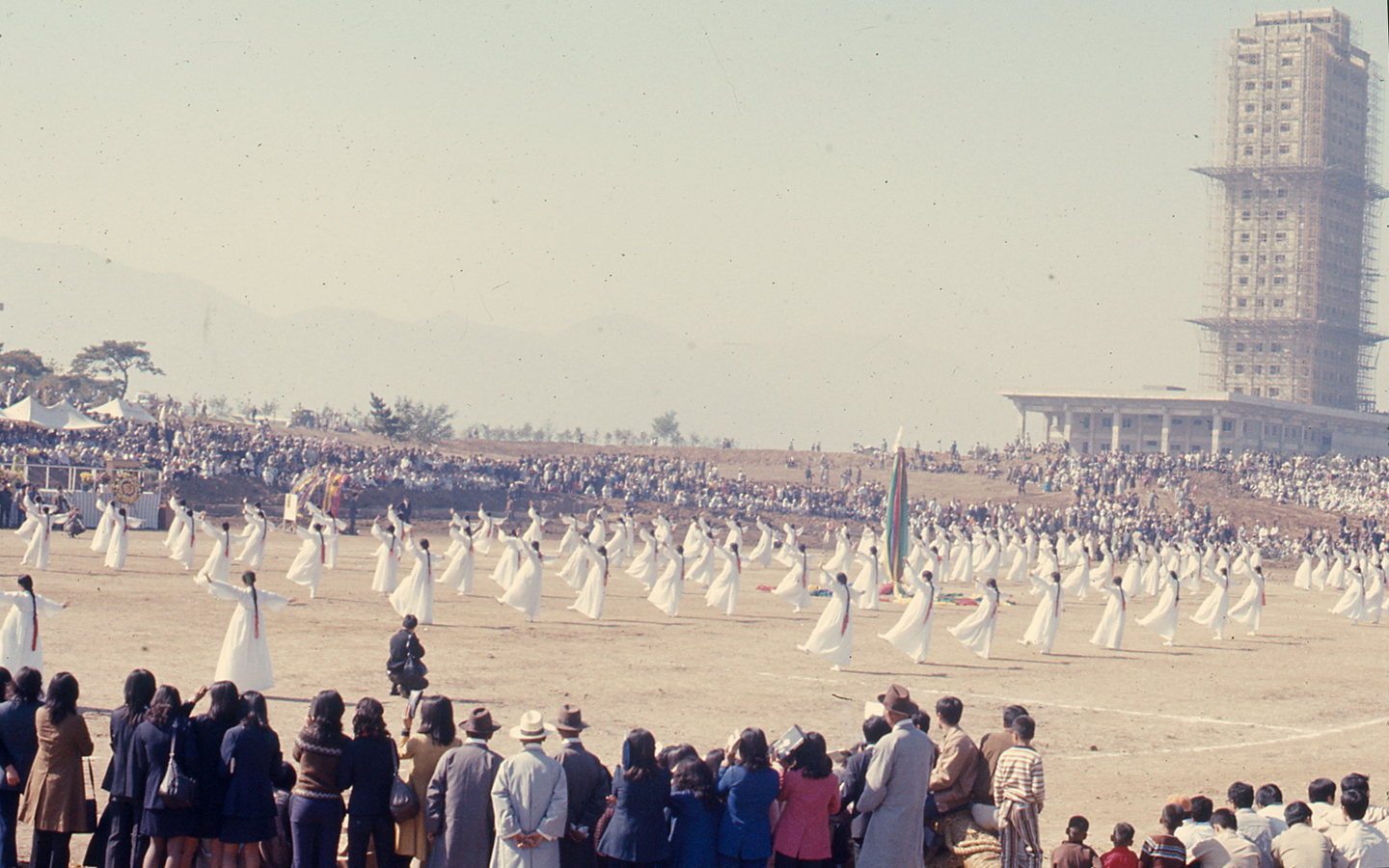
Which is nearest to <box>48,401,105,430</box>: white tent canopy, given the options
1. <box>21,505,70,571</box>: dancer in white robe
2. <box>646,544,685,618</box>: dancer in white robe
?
<box>21,505,70,571</box>: dancer in white robe

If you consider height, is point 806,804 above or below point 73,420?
below

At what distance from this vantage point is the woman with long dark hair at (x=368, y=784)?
24.3 feet

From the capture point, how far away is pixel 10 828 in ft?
25.9

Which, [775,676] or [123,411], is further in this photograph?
[123,411]

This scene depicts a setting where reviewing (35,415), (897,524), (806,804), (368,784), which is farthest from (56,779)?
(35,415)

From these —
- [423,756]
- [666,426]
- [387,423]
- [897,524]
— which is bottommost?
[423,756]

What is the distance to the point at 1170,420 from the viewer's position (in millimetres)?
84000

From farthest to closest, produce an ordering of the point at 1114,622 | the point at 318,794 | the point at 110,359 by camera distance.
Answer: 1. the point at 110,359
2. the point at 1114,622
3. the point at 318,794

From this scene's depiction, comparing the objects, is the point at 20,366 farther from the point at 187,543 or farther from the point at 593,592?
the point at 593,592

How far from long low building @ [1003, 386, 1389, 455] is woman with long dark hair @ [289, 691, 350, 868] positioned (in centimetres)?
7906

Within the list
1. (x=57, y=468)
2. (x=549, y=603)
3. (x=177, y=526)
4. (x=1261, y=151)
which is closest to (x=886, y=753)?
(x=549, y=603)

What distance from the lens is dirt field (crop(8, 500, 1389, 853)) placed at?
549 inches

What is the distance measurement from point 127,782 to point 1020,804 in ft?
15.9

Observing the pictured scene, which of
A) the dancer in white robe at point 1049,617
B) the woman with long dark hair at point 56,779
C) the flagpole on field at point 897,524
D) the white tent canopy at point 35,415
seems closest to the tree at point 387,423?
the white tent canopy at point 35,415
